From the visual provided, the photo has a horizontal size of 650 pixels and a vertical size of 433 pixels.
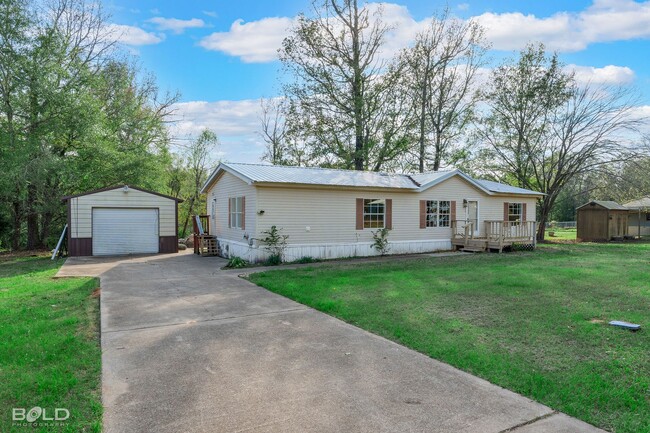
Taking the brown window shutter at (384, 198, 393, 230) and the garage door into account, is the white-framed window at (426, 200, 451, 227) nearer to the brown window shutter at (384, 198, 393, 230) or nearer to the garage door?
the brown window shutter at (384, 198, 393, 230)

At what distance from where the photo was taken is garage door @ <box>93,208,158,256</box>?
15.6 meters

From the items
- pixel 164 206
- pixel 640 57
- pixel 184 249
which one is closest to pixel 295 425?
pixel 164 206

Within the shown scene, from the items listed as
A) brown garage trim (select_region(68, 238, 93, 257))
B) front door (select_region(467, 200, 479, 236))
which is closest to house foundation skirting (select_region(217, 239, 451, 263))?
front door (select_region(467, 200, 479, 236))

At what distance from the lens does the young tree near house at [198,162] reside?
2933cm

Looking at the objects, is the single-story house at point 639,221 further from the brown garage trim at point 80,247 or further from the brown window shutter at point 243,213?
the brown garage trim at point 80,247

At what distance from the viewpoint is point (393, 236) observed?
1562cm

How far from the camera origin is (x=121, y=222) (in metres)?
16.0

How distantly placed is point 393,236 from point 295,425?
509 inches

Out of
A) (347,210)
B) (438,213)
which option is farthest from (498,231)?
(347,210)

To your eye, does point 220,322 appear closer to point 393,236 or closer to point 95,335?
point 95,335

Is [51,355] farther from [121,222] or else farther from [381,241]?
[121,222]

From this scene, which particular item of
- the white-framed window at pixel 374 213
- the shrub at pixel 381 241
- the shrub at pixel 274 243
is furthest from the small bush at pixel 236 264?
the shrub at pixel 381 241

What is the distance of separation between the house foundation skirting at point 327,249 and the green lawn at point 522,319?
87.4 inches

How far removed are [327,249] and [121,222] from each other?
27.5 ft
